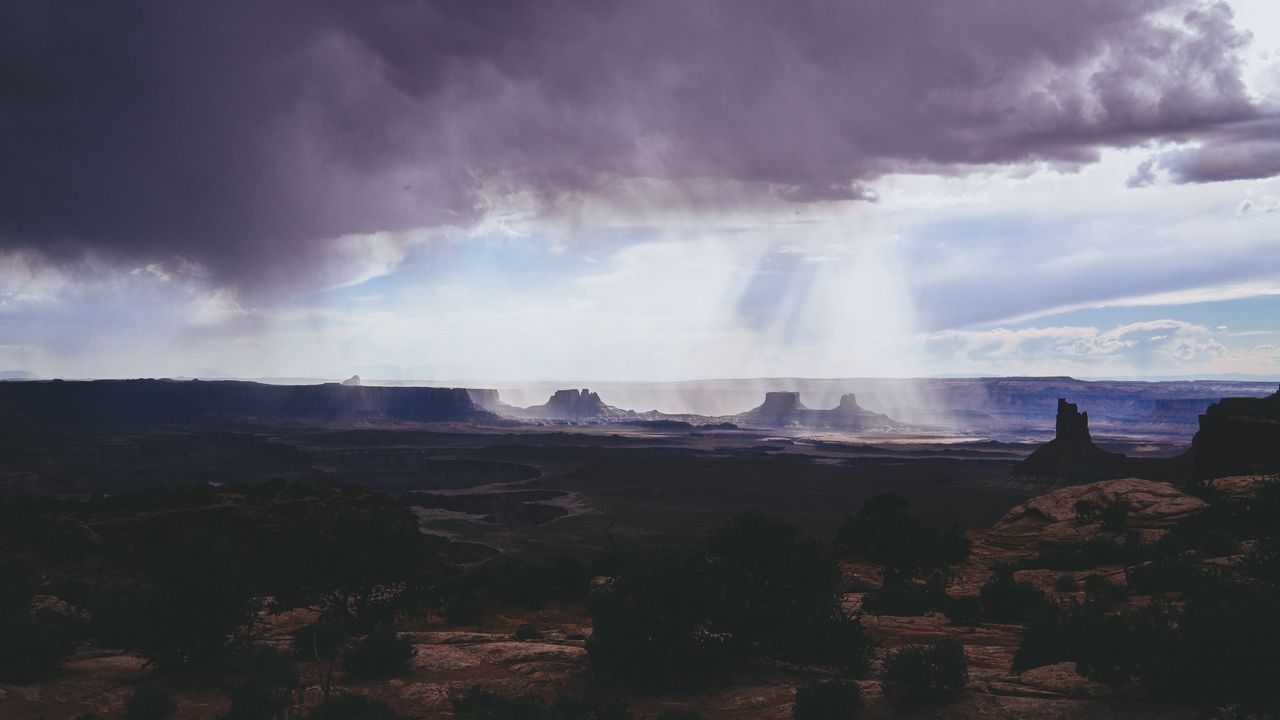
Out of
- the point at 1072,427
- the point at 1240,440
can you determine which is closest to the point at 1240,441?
the point at 1240,440

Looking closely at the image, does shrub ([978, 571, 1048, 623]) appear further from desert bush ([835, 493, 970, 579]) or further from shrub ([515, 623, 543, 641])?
shrub ([515, 623, 543, 641])

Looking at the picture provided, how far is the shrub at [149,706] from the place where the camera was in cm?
1180

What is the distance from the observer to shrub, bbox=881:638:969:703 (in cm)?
1128

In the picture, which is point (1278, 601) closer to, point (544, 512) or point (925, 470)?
point (544, 512)

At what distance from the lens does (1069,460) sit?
106438mm

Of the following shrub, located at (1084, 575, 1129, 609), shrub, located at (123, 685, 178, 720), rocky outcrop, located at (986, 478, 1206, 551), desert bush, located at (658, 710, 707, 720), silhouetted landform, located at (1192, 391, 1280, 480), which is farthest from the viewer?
silhouetted landform, located at (1192, 391, 1280, 480)

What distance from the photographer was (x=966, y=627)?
19453mm

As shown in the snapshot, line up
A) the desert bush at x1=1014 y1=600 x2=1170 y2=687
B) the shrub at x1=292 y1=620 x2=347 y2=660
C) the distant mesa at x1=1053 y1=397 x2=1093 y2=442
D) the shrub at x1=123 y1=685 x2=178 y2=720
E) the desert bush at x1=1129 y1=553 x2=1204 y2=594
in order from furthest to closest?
the distant mesa at x1=1053 y1=397 x2=1093 y2=442
the desert bush at x1=1129 y1=553 x2=1204 y2=594
the shrub at x1=292 y1=620 x2=347 y2=660
the shrub at x1=123 y1=685 x2=178 y2=720
the desert bush at x1=1014 y1=600 x2=1170 y2=687

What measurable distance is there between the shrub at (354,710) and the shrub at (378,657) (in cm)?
289

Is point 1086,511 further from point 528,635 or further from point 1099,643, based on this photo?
point 528,635

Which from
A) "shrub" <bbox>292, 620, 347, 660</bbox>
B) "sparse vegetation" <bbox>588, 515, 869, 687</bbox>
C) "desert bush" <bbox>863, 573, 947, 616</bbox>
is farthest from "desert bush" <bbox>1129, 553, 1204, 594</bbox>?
"shrub" <bbox>292, 620, 347, 660</bbox>

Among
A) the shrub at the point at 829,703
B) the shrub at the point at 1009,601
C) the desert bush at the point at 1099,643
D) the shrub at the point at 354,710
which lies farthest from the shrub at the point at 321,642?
the shrub at the point at 1009,601

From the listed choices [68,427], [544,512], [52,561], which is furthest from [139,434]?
[52,561]

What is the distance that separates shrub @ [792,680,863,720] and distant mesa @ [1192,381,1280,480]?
131ft
